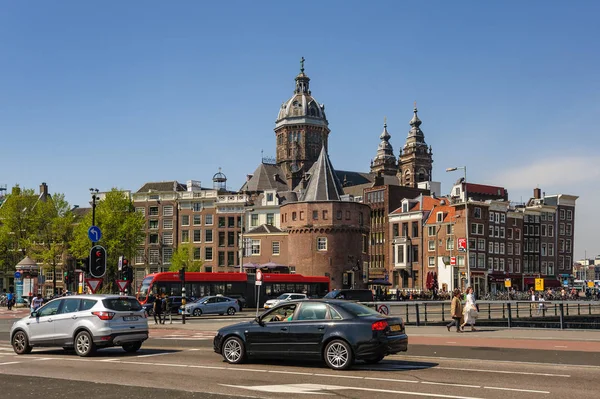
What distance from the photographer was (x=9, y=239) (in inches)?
3000

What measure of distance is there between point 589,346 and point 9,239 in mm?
68792

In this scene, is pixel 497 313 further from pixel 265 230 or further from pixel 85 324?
pixel 265 230

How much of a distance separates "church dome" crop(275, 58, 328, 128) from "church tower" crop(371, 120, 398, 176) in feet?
77.4

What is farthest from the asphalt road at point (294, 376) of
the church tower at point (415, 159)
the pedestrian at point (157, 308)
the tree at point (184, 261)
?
the church tower at point (415, 159)

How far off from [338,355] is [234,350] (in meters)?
2.64

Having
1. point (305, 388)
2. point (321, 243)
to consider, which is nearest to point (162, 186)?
point (321, 243)

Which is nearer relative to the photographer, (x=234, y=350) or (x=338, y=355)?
(x=338, y=355)

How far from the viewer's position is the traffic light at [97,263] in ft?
84.6

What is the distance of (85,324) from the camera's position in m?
17.5

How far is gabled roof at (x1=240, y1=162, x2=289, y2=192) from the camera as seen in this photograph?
112 metres

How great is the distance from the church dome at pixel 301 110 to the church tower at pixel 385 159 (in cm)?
2360

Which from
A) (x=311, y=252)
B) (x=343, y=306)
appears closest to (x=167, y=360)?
(x=343, y=306)

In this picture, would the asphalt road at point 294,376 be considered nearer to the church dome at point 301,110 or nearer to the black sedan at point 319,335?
the black sedan at point 319,335

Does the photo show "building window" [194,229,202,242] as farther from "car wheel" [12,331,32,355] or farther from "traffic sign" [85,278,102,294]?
"car wheel" [12,331,32,355]
